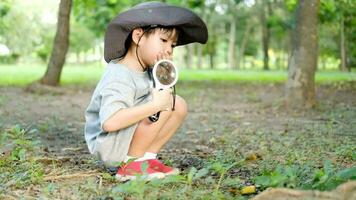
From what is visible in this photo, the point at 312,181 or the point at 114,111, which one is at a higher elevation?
the point at 114,111

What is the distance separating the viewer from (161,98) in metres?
3.66

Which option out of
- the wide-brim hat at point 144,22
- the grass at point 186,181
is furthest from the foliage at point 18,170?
the wide-brim hat at point 144,22

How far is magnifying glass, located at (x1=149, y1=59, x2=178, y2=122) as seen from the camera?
373cm

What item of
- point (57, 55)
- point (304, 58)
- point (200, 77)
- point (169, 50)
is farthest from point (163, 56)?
point (200, 77)

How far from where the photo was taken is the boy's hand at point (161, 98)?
3.65 m

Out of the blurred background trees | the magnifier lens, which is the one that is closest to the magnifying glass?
the magnifier lens

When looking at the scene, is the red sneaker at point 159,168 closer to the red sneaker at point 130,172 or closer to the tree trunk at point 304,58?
the red sneaker at point 130,172

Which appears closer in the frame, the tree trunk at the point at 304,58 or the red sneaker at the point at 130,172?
the red sneaker at the point at 130,172

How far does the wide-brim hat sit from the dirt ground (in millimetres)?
957

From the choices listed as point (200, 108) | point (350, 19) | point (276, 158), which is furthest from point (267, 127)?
point (350, 19)

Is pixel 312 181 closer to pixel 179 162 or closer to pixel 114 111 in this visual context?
pixel 114 111

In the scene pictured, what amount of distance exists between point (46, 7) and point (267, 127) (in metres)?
46.3

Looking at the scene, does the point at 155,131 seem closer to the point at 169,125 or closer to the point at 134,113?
the point at 169,125

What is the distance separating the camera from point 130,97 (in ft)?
12.3
